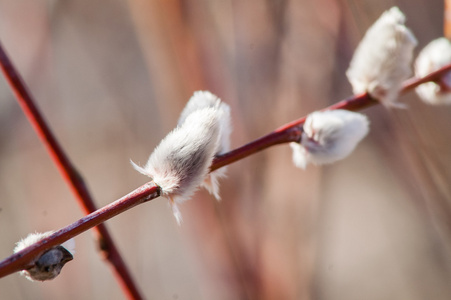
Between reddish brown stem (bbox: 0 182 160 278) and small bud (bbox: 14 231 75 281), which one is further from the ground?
reddish brown stem (bbox: 0 182 160 278)

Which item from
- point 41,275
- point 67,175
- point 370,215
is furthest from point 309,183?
point 41,275

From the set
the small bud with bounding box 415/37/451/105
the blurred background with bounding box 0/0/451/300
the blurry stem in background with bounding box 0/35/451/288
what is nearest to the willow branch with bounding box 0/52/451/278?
the blurry stem in background with bounding box 0/35/451/288

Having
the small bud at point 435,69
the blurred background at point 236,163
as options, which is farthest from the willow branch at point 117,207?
the blurred background at point 236,163

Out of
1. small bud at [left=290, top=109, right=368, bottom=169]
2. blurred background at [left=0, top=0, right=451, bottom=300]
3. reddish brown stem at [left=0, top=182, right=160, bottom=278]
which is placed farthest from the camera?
blurred background at [left=0, top=0, right=451, bottom=300]

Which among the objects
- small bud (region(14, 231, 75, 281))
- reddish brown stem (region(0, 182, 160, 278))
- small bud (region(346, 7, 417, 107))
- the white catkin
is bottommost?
small bud (region(14, 231, 75, 281))

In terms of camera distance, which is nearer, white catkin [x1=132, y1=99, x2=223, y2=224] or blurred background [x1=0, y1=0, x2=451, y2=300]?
white catkin [x1=132, y1=99, x2=223, y2=224]

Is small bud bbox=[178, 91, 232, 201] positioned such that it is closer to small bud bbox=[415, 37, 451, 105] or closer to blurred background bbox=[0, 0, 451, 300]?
small bud bbox=[415, 37, 451, 105]

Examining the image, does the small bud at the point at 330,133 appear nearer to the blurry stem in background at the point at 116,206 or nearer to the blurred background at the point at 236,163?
the blurry stem in background at the point at 116,206
